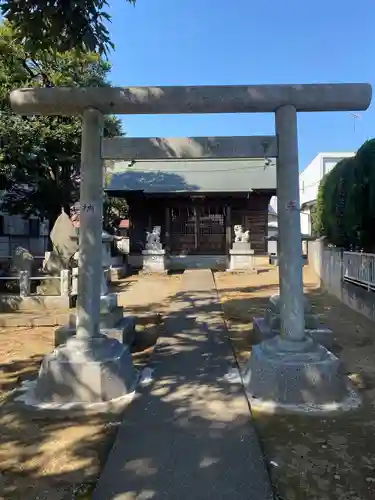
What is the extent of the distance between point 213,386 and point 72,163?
15655 millimetres

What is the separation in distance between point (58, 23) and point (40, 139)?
484 inches

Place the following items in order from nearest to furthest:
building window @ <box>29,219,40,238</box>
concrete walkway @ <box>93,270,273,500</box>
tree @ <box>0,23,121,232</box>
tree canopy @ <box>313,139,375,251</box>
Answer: concrete walkway @ <box>93,270,273,500</box>, tree canopy @ <box>313,139,375,251</box>, tree @ <box>0,23,121,232</box>, building window @ <box>29,219,40,238</box>

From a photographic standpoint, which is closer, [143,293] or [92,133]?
[92,133]

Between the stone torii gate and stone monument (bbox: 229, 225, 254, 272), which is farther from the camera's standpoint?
stone monument (bbox: 229, 225, 254, 272)

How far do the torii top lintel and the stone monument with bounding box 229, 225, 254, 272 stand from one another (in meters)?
14.0

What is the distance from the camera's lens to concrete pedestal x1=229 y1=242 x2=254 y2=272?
1891 cm

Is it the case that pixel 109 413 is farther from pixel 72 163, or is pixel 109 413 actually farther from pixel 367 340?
pixel 72 163

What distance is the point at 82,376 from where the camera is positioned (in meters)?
4.66

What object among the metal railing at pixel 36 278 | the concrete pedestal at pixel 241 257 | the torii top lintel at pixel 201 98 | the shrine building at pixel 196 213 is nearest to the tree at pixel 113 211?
the shrine building at pixel 196 213

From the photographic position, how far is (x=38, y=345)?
735cm

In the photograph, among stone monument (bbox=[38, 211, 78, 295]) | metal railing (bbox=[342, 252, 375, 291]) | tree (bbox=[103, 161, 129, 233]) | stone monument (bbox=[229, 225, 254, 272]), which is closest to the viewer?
metal railing (bbox=[342, 252, 375, 291])

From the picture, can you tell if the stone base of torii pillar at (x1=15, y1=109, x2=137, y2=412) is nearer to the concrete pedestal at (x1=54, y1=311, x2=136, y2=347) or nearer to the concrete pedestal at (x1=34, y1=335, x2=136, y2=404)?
the concrete pedestal at (x1=34, y1=335, x2=136, y2=404)

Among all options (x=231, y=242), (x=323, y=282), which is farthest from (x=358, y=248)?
(x=231, y=242)

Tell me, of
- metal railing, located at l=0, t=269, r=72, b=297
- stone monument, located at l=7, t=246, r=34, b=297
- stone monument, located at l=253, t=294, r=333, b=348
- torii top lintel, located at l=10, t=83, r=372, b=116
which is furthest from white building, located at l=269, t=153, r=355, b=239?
torii top lintel, located at l=10, t=83, r=372, b=116
